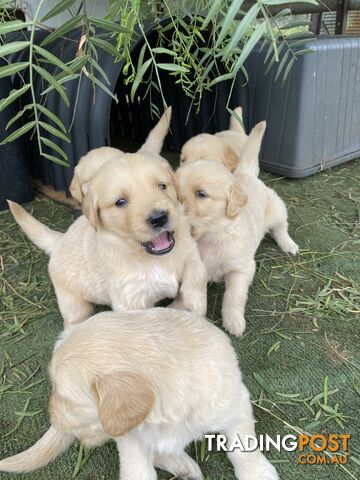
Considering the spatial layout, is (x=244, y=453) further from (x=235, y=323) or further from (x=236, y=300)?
(x=236, y=300)

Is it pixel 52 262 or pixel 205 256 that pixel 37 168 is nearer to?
pixel 52 262

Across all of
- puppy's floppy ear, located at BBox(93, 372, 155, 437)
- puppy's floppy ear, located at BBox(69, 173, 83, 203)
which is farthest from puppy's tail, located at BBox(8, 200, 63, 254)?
puppy's floppy ear, located at BBox(93, 372, 155, 437)

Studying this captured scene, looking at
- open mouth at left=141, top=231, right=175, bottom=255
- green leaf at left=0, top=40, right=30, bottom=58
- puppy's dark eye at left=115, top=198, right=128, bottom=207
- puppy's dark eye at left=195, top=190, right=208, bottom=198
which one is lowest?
open mouth at left=141, top=231, right=175, bottom=255

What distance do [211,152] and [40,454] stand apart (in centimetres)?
195

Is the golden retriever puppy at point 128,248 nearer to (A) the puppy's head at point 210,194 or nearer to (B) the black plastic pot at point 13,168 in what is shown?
(A) the puppy's head at point 210,194

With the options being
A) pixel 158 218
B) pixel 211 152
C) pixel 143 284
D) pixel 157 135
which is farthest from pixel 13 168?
pixel 158 218

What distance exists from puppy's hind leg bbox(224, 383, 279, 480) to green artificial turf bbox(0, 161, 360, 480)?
54 millimetres

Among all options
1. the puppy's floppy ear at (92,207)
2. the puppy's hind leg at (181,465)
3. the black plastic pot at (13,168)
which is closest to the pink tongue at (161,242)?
the puppy's floppy ear at (92,207)

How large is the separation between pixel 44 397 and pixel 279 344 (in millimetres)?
1062

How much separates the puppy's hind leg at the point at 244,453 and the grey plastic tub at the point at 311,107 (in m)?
2.53

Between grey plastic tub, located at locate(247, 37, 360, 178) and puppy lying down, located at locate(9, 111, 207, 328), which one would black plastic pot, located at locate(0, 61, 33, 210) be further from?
grey plastic tub, located at locate(247, 37, 360, 178)

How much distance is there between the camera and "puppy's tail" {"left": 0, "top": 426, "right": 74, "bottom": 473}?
4.32ft

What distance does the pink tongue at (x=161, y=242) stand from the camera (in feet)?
5.62

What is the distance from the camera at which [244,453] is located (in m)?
1.33
